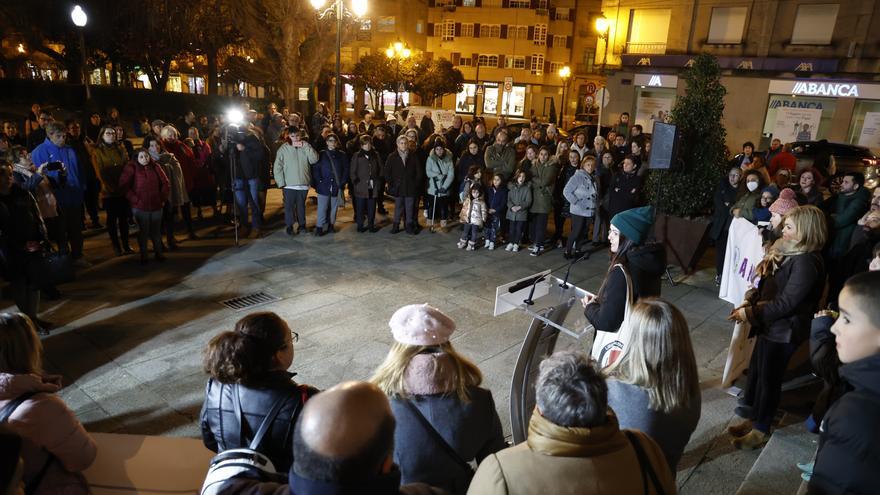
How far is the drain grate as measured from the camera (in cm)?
679

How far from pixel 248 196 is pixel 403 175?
2.91 metres

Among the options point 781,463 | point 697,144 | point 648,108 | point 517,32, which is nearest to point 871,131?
point 648,108

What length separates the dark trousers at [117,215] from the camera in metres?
8.21

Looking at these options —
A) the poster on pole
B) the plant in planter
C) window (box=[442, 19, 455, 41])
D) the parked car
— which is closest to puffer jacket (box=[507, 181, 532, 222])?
the plant in planter

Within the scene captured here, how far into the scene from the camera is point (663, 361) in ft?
8.19

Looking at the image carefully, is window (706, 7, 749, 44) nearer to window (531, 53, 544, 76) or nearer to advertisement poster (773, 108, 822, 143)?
advertisement poster (773, 108, 822, 143)

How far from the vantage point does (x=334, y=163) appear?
32.9 ft

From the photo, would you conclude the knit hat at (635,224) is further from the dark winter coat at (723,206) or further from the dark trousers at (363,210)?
the dark trousers at (363,210)

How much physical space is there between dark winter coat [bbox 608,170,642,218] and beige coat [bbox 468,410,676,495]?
26.8 ft

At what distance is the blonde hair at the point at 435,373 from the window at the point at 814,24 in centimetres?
2928

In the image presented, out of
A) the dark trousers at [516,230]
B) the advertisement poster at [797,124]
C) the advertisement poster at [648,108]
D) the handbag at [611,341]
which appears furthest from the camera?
the advertisement poster at [648,108]

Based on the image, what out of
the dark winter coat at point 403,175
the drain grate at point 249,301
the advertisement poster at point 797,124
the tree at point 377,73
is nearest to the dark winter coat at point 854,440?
the drain grate at point 249,301

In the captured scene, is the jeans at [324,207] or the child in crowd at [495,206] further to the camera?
the jeans at [324,207]

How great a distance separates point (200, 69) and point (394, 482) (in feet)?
152
